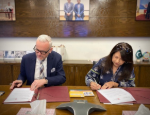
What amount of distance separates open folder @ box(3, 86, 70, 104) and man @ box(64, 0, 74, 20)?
2002mm

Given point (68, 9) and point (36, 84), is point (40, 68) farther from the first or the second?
point (68, 9)

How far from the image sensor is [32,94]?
116 centimetres

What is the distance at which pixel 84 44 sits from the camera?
3.07 meters

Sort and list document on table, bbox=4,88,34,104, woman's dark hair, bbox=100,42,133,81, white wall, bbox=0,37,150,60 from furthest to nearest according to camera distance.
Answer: white wall, bbox=0,37,150,60 → woman's dark hair, bbox=100,42,133,81 → document on table, bbox=4,88,34,104

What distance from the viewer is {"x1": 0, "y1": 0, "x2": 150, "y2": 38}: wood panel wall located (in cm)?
284

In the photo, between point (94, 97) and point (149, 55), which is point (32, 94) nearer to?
point (94, 97)

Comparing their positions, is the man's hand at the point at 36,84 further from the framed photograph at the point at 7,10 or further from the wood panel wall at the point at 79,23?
the framed photograph at the point at 7,10

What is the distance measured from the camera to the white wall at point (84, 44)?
305 centimetres

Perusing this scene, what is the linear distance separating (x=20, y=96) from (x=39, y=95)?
0.16 meters

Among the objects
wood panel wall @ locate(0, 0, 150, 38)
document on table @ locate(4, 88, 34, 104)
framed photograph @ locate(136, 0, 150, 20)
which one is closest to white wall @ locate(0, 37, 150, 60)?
wood panel wall @ locate(0, 0, 150, 38)

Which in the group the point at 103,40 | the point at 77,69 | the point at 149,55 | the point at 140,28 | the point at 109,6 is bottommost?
the point at 77,69

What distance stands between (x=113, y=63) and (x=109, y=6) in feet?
5.63

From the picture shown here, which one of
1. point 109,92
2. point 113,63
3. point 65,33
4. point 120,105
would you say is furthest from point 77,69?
point 120,105

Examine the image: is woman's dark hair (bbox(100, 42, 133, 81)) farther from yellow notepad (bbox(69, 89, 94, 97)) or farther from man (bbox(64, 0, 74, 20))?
man (bbox(64, 0, 74, 20))
